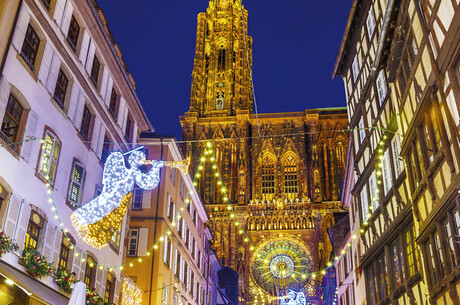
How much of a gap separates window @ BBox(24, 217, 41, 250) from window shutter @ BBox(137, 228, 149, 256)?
10180 millimetres

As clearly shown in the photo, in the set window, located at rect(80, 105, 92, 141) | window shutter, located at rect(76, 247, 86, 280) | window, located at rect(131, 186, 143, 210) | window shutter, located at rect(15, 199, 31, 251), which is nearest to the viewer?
window shutter, located at rect(15, 199, 31, 251)

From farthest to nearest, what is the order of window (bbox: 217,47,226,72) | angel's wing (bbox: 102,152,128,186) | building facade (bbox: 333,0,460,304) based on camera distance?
window (bbox: 217,47,226,72) → angel's wing (bbox: 102,152,128,186) → building facade (bbox: 333,0,460,304)

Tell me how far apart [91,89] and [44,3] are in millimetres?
3645

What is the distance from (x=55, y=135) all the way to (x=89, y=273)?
5.04m

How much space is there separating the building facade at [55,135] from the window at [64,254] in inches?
1.2

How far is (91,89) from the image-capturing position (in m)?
16.6

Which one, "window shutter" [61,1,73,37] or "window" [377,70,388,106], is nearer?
"window shutter" [61,1,73,37]

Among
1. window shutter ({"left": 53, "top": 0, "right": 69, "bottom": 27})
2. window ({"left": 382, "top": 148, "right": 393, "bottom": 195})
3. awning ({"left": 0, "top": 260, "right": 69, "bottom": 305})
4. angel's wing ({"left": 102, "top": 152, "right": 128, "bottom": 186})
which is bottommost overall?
awning ({"left": 0, "top": 260, "right": 69, "bottom": 305})

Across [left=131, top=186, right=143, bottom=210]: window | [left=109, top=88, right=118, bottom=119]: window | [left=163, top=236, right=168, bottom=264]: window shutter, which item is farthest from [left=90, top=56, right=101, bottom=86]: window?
[left=163, top=236, right=168, bottom=264]: window shutter

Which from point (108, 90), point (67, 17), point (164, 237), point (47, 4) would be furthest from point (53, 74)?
point (164, 237)

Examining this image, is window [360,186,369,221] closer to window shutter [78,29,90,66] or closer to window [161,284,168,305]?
window [161,284,168,305]

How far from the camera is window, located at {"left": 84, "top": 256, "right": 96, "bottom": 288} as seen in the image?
52.4ft

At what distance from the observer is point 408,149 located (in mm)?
13070

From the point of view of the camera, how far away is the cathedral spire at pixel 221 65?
55656 mm
